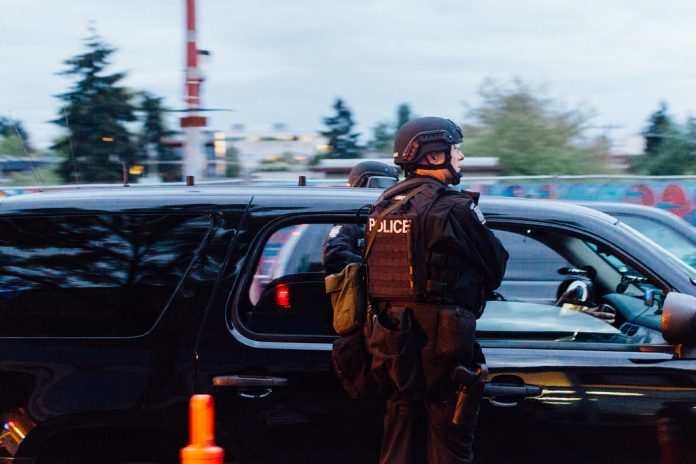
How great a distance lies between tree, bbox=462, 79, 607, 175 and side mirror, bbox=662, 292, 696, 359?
62.2ft

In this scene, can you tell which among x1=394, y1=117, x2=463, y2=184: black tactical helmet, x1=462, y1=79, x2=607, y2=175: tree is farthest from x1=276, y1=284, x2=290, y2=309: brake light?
x1=462, y1=79, x2=607, y2=175: tree

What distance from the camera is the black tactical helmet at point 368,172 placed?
5.39 m

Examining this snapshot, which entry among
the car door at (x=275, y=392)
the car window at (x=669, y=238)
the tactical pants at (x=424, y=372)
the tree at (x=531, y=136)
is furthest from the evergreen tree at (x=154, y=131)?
the tactical pants at (x=424, y=372)

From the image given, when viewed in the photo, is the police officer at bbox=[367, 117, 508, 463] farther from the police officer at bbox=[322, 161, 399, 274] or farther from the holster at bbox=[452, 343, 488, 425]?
the police officer at bbox=[322, 161, 399, 274]

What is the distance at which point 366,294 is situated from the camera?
3.06m

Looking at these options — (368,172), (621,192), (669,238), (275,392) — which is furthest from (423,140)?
(621,192)

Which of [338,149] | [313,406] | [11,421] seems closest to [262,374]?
[313,406]

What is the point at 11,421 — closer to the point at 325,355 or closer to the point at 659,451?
the point at 325,355

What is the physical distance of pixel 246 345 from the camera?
3129 mm

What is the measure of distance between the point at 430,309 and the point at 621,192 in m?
12.7

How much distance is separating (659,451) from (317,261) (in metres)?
1.49

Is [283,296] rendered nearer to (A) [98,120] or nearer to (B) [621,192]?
(B) [621,192]

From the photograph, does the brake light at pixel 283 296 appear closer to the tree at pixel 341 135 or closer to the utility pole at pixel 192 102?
the utility pole at pixel 192 102

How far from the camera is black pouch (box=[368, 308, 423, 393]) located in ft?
9.48
